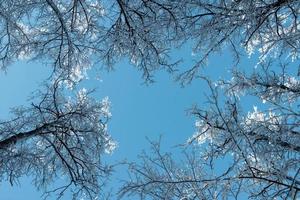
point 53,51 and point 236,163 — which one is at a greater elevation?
point 53,51

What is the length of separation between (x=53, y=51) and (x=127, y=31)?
1.88 meters

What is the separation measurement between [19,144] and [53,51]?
2.39m

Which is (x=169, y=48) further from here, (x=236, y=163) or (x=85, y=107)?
(x=236, y=163)

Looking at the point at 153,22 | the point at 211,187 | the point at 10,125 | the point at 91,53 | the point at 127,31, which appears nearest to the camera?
the point at 211,187

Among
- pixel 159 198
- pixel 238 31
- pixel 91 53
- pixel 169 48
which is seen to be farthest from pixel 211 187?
pixel 91 53

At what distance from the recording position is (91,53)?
1027 cm

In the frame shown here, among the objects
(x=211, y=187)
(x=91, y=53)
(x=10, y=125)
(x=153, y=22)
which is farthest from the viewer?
(x=91, y=53)

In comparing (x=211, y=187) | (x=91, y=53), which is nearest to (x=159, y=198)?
(x=211, y=187)

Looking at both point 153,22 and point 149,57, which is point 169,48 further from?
point 153,22

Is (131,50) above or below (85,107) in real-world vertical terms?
above

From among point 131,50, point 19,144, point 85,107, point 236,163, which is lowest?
point 236,163

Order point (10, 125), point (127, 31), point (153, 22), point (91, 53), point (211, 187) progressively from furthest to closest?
1. point (91, 53)
2. point (127, 31)
3. point (10, 125)
4. point (153, 22)
5. point (211, 187)

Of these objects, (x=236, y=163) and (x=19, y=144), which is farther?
(x=19, y=144)

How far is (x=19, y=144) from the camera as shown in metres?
→ 8.94
